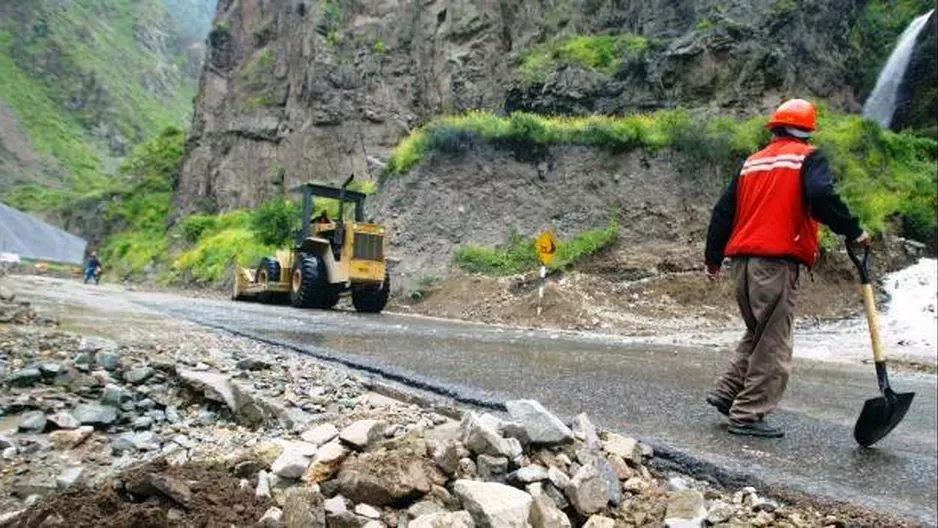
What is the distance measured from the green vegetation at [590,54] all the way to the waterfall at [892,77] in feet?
29.3

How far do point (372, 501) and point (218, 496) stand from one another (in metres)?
0.50

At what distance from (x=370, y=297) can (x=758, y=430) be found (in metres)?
13.3

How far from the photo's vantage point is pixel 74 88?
861cm

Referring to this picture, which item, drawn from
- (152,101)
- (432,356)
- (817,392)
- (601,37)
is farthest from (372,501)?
(601,37)

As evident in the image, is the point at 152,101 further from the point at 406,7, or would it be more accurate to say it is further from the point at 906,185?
the point at 406,7

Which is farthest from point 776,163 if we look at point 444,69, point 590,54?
point 444,69

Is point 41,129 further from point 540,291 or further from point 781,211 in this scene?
point 540,291

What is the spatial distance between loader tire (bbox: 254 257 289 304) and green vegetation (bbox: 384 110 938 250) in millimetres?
5680

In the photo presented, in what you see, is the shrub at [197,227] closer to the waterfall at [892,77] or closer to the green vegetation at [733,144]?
the green vegetation at [733,144]

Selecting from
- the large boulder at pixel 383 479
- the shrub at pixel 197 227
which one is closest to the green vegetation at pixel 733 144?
the large boulder at pixel 383 479

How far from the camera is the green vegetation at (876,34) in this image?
26953 millimetres

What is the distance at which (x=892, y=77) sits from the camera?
27.0 metres

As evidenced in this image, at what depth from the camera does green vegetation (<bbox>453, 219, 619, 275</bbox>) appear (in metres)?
18.8

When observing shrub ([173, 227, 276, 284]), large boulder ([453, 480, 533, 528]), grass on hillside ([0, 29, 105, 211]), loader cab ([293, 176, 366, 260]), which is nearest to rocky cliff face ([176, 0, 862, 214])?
shrub ([173, 227, 276, 284])
